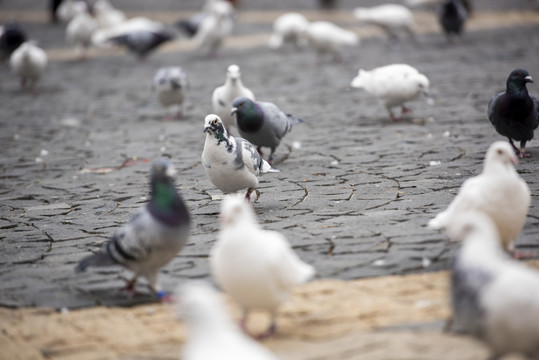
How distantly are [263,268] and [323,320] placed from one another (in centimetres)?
58

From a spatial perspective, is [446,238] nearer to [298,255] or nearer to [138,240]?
[298,255]

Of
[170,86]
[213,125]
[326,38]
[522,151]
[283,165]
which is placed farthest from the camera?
[326,38]

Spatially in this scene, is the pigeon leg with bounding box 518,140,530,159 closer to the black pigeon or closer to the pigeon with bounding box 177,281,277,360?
the pigeon with bounding box 177,281,277,360

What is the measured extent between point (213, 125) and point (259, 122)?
1346mm

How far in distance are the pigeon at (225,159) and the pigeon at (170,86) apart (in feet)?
14.3

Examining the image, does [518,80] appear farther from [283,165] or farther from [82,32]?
[82,32]

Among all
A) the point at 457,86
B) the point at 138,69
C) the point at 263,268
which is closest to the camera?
the point at 263,268

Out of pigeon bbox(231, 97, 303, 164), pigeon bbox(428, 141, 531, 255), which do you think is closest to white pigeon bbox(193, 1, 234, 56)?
pigeon bbox(231, 97, 303, 164)

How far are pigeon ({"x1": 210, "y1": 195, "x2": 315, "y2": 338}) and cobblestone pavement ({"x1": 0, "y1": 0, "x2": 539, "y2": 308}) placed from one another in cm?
100

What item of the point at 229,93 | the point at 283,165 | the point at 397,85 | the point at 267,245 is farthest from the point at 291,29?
the point at 267,245

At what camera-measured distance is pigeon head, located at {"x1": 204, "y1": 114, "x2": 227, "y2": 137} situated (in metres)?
5.86

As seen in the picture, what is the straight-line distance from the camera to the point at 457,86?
11086 mm

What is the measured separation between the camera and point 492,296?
3117mm

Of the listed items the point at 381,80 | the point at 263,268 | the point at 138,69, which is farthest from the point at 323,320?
the point at 138,69
